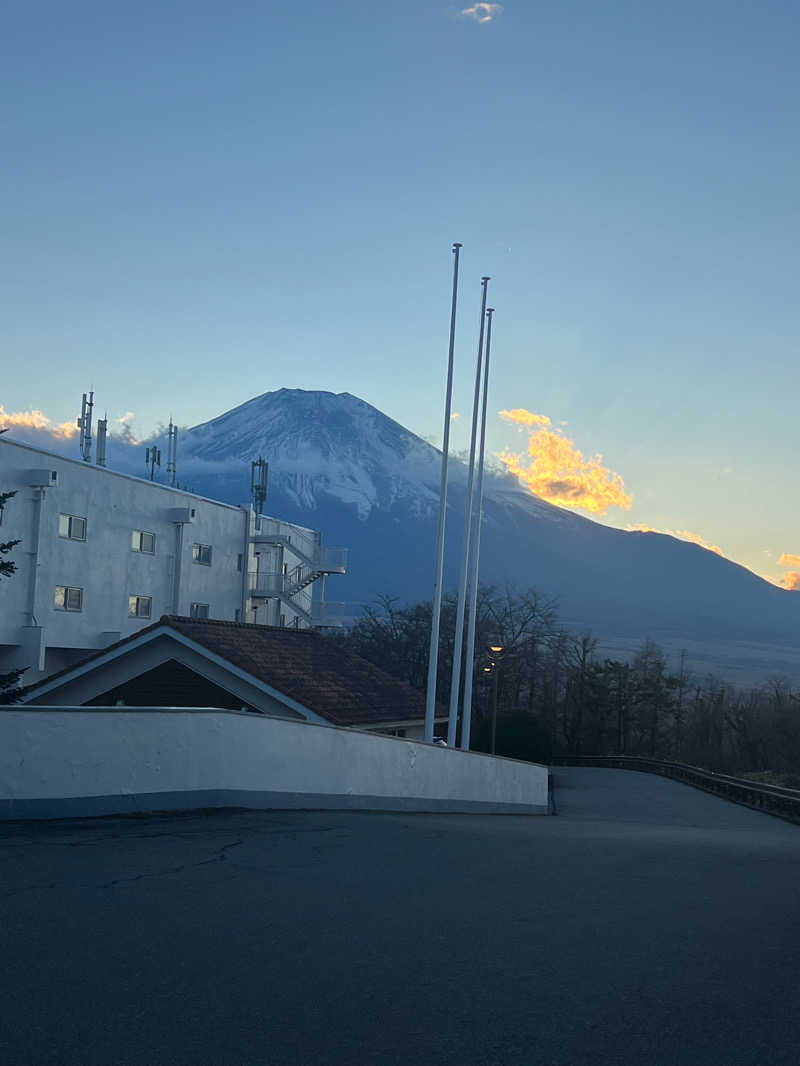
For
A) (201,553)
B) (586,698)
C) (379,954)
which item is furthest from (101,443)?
(379,954)

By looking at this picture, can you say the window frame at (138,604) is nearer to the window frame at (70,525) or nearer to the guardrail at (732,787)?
the window frame at (70,525)

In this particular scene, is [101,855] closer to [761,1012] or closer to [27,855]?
[27,855]

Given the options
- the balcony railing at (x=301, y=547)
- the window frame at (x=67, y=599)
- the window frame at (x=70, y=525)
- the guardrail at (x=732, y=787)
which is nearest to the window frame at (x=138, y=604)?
the window frame at (x=67, y=599)

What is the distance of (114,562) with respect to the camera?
53.1 m

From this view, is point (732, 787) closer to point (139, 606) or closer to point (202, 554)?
point (139, 606)

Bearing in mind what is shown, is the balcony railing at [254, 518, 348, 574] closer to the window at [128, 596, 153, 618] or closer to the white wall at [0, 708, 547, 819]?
the window at [128, 596, 153, 618]

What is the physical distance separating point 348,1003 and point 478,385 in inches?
1227

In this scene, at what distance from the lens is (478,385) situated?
35562mm

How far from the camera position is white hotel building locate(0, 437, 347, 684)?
47.9 m

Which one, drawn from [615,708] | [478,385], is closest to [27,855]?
[478,385]

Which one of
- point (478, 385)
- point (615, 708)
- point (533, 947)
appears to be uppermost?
point (478, 385)

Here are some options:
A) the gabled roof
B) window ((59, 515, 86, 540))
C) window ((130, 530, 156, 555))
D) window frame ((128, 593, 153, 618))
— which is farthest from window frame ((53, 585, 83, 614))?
the gabled roof

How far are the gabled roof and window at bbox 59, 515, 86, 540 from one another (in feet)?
63.1

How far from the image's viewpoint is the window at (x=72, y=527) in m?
50.0
